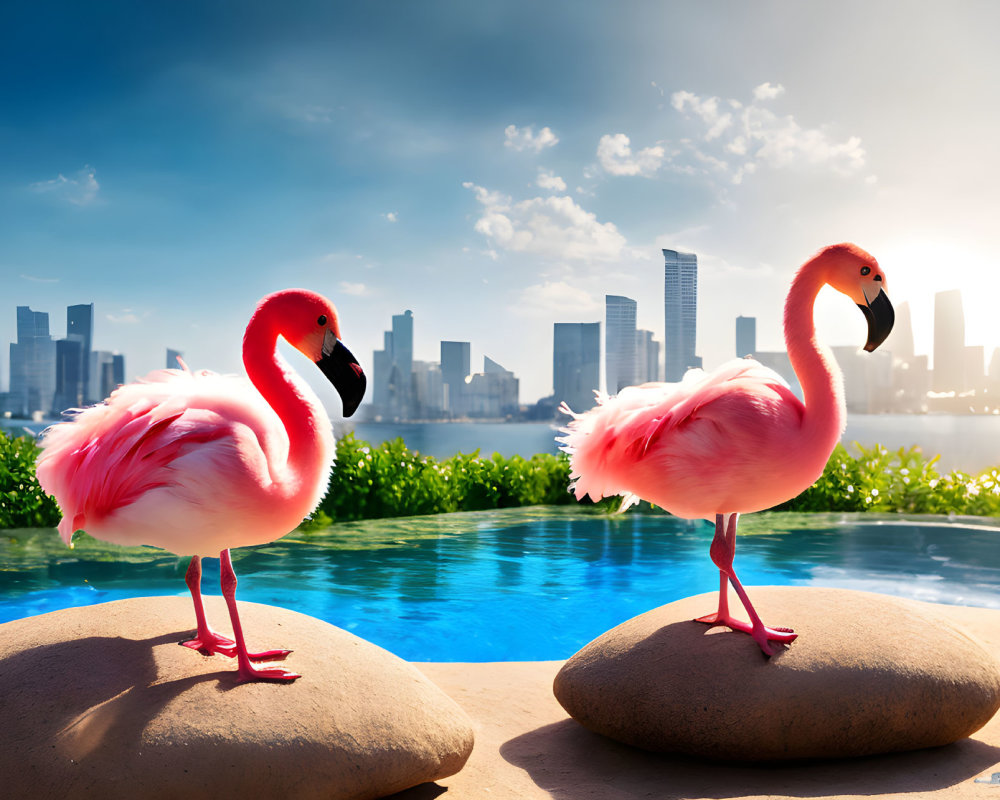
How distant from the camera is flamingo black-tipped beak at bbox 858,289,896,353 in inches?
142

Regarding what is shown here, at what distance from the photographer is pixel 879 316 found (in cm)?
361

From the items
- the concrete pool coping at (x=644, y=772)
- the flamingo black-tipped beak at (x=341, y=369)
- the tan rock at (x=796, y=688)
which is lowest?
the concrete pool coping at (x=644, y=772)

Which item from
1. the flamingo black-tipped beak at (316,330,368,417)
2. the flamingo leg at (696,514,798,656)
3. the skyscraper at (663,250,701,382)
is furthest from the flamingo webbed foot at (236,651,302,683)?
the skyscraper at (663,250,701,382)

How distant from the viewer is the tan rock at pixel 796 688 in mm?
3555

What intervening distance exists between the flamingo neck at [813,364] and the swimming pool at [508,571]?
3.45 meters

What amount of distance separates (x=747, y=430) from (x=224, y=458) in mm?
2145

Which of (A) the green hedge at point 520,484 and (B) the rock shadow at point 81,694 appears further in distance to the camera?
(A) the green hedge at point 520,484

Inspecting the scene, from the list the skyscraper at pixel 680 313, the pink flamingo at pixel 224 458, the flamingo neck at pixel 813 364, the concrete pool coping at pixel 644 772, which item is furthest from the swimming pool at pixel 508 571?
the skyscraper at pixel 680 313

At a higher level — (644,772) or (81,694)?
(81,694)

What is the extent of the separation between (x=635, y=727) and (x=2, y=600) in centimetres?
599

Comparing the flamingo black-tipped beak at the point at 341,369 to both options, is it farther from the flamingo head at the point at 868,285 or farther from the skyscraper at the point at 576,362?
the skyscraper at the point at 576,362

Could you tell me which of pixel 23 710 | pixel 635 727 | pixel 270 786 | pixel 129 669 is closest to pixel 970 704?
pixel 635 727

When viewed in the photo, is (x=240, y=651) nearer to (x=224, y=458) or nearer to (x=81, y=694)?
(x=81, y=694)

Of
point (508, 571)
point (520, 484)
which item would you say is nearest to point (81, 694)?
point (508, 571)
